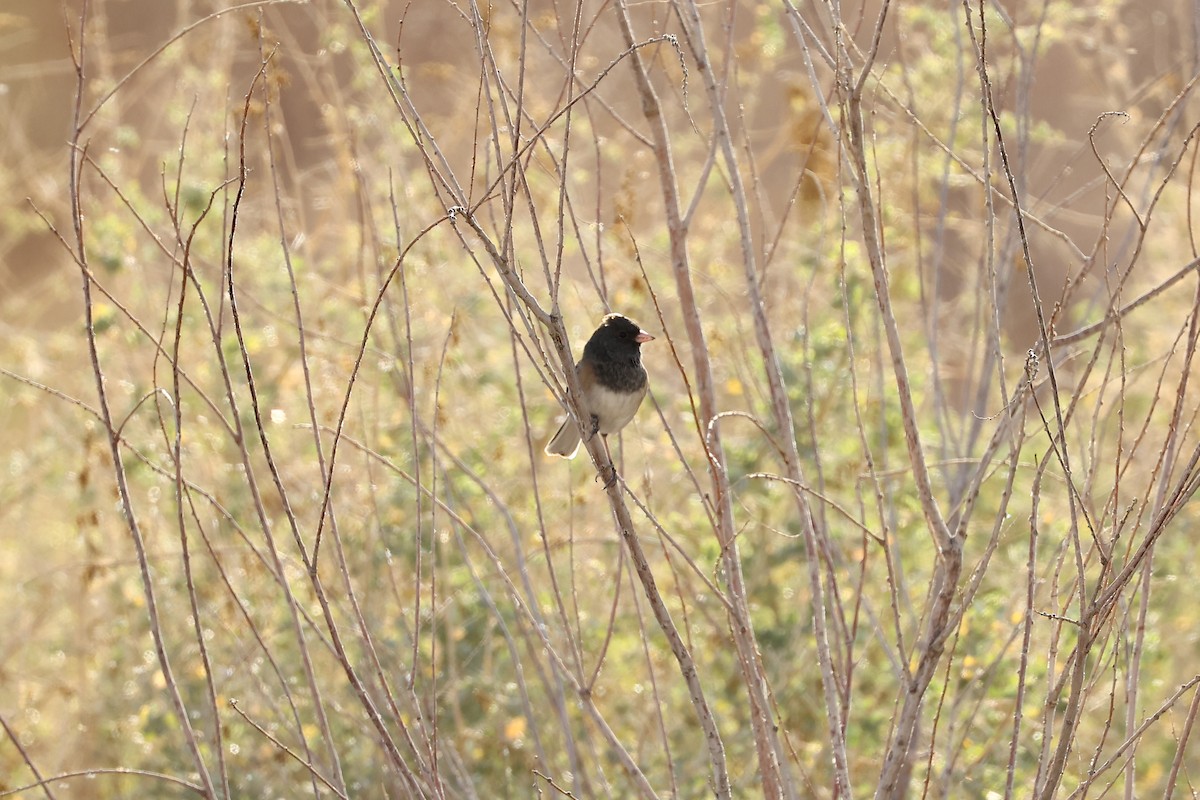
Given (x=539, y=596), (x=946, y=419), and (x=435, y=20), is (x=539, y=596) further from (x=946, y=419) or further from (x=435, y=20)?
(x=435, y=20)

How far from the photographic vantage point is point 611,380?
3318mm

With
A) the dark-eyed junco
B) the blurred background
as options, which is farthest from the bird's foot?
the dark-eyed junco

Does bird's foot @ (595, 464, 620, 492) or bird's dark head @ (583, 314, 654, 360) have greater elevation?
bird's dark head @ (583, 314, 654, 360)

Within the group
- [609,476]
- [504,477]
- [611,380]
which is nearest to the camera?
[609,476]

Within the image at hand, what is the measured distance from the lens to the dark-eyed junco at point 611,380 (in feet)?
10.9

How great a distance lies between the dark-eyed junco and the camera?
331cm

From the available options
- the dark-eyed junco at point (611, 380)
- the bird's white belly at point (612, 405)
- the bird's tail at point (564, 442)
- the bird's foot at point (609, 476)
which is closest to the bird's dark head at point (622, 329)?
the dark-eyed junco at point (611, 380)

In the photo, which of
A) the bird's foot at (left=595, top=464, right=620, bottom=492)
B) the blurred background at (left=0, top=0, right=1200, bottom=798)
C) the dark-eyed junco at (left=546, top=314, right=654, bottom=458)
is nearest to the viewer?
the bird's foot at (left=595, top=464, right=620, bottom=492)

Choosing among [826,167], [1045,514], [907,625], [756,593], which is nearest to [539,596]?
[756,593]

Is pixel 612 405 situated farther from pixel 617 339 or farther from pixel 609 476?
pixel 609 476

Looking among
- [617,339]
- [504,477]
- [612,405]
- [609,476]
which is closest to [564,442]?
[612,405]

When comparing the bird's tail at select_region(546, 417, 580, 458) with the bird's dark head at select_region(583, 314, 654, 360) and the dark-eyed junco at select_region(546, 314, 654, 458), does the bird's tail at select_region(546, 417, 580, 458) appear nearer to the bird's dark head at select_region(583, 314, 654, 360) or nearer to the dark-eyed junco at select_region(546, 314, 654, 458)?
the dark-eyed junco at select_region(546, 314, 654, 458)

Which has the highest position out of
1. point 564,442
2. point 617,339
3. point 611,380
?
point 617,339

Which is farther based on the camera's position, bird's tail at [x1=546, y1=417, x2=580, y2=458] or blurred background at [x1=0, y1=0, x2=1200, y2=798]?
bird's tail at [x1=546, y1=417, x2=580, y2=458]
